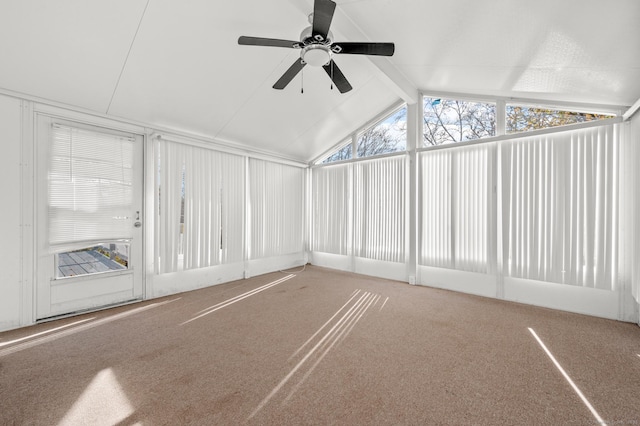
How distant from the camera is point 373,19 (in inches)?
116

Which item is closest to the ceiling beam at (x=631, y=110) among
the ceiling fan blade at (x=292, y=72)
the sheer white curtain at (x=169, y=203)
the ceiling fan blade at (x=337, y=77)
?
the ceiling fan blade at (x=337, y=77)

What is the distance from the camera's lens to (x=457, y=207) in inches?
173

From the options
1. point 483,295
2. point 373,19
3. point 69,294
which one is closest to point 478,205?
point 483,295

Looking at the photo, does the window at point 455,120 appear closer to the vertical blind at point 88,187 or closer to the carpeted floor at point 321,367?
the carpeted floor at point 321,367

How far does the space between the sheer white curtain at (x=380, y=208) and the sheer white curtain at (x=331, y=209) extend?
0.22m

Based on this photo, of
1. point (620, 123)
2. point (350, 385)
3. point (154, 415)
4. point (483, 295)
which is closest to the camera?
point (154, 415)

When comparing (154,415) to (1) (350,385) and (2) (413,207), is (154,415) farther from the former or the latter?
(2) (413,207)

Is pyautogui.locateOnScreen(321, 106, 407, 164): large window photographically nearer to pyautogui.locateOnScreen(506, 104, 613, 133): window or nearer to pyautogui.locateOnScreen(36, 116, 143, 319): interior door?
pyautogui.locateOnScreen(506, 104, 613, 133): window

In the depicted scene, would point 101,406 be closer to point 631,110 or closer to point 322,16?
point 322,16

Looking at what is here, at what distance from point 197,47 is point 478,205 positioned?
4.25 meters

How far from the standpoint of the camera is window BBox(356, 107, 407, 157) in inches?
205

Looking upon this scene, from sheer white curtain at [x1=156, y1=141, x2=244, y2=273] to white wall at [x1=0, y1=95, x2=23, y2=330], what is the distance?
1.38 m

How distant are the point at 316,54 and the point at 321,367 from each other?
8.59ft

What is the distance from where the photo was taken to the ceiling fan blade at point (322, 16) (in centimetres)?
189
